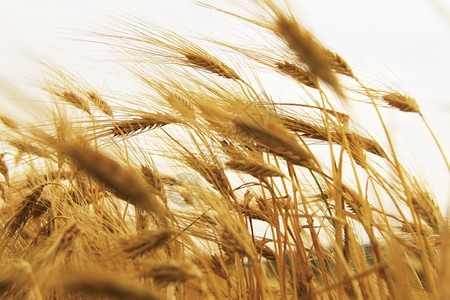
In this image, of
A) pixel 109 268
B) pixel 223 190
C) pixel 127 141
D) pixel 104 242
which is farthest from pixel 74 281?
pixel 127 141

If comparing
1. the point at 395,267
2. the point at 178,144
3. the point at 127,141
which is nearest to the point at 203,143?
the point at 178,144

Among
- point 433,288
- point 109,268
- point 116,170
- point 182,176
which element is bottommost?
point 433,288

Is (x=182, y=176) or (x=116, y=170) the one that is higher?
(x=182, y=176)

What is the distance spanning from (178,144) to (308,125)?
14.0 inches

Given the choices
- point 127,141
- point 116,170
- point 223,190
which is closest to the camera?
point 116,170

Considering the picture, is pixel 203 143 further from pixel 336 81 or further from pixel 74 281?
pixel 74 281

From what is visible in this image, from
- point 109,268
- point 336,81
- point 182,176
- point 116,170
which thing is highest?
point 336,81

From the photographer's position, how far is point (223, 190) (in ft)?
3.52

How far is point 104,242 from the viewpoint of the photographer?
3.18 feet

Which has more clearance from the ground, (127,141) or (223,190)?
(127,141)

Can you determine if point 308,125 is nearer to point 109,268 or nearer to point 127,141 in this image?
point 127,141

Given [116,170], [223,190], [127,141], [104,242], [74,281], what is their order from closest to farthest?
[74,281]
[116,170]
[104,242]
[223,190]
[127,141]

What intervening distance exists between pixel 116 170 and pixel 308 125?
60 cm

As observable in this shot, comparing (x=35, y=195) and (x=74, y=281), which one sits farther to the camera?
(x=35, y=195)
